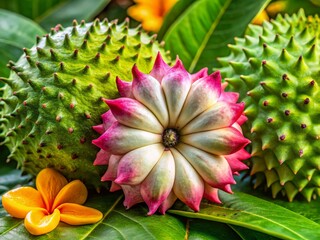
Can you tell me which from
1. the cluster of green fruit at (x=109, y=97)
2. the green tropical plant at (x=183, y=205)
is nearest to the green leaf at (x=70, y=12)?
the green tropical plant at (x=183, y=205)

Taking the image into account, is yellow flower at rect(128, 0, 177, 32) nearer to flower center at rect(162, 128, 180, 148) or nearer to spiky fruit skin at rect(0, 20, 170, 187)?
spiky fruit skin at rect(0, 20, 170, 187)


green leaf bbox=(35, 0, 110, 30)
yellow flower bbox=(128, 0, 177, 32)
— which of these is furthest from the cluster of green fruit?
yellow flower bbox=(128, 0, 177, 32)

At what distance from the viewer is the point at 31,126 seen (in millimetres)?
1363

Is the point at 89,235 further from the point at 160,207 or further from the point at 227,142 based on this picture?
the point at 227,142

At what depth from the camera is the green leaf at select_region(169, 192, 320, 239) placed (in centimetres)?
118

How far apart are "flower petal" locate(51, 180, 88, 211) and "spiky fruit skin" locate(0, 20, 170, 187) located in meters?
0.02

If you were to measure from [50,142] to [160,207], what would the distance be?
30 centimetres

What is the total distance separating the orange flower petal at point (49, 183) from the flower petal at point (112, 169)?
0.15 m

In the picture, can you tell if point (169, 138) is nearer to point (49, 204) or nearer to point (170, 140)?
point (170, 140)

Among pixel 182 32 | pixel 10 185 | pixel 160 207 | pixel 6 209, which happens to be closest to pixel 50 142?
pixel 6 209

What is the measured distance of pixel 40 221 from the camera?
1235mm

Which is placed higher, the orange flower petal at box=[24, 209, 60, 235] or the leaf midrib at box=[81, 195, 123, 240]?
the leaf midrib at box=[81, 195, 123, 240]

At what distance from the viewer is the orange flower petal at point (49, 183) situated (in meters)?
1.35

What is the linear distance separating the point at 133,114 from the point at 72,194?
10.8 inches
